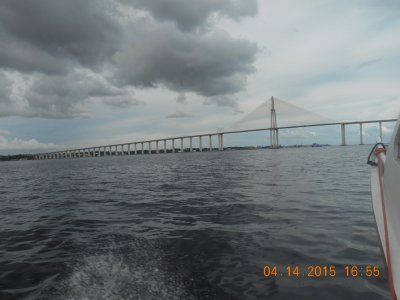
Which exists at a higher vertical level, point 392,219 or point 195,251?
point 392,219

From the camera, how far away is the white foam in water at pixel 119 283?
4570 mm

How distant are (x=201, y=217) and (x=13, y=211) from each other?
932 centimetres

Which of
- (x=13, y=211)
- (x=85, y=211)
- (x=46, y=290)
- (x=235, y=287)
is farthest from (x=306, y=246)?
(x=13, y=211)

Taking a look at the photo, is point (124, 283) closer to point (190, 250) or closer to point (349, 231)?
point (190, 250)

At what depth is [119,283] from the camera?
→ 16.3 ft

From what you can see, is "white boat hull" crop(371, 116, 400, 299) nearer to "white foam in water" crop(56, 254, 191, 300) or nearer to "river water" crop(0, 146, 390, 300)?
"river water" crop(0, 146, 390, 300)

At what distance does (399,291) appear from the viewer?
3.10m
